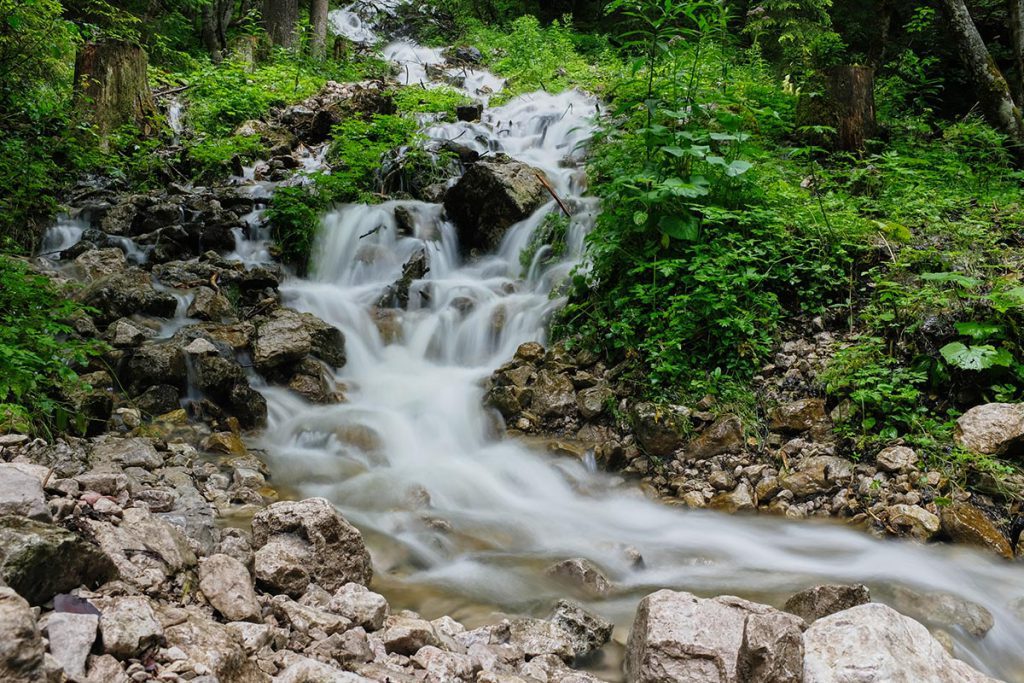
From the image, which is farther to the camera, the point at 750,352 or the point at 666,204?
the point at 666,204

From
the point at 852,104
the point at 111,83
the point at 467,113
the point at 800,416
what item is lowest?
the point at 800,416

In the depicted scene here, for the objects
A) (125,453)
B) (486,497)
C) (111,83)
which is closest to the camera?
(125,453)

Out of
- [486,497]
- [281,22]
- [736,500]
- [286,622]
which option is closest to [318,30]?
[281,22]

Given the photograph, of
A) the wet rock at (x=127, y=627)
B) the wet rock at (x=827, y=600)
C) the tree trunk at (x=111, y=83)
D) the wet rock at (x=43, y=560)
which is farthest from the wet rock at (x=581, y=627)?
the tree trunk at (x=111, y=83)

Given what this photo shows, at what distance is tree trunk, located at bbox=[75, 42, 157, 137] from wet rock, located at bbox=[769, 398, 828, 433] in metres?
10.0

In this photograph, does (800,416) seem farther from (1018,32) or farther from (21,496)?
(1018,32)

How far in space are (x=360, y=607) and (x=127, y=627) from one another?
100cm

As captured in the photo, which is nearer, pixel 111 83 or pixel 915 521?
pixel 915 521

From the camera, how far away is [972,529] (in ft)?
12.3

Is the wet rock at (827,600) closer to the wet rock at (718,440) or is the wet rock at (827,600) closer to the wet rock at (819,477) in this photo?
the wet rock at (819,477)

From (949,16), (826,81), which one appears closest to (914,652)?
(826,81)

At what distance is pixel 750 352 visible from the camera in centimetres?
496

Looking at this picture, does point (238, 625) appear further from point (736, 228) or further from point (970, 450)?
point (736, 228)

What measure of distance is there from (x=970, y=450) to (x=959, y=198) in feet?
9.98
